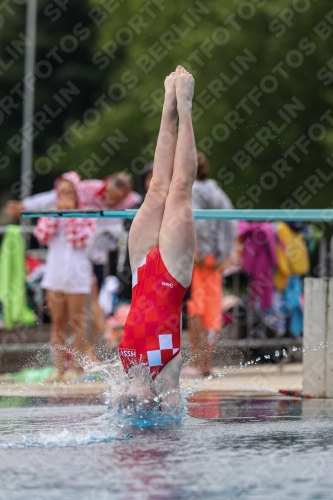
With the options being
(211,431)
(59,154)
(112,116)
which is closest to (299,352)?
(211,431)

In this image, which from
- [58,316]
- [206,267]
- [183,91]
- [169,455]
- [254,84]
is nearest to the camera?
[169,455]

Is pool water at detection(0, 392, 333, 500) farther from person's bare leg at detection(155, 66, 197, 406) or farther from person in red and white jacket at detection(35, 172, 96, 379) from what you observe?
person in red and white jacket at detection(35, 172, 96, 379)

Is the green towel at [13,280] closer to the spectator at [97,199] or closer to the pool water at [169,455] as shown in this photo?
the spectator at [97,199]

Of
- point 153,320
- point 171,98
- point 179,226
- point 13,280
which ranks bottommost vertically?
point 153,320

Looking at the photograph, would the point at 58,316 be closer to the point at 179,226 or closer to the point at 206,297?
the point at 206,297

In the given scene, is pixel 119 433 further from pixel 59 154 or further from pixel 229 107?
pixel 59 154

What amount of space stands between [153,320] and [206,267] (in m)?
4.26

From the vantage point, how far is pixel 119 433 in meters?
5.39

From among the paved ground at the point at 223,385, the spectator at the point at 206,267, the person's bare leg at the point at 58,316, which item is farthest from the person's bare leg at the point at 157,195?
the person's bare leg at the point at 58,316

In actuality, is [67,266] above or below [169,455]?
above

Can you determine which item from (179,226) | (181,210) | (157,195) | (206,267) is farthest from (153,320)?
(206,267)

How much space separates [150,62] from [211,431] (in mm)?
16649

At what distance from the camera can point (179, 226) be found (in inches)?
244

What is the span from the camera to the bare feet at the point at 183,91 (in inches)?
258
